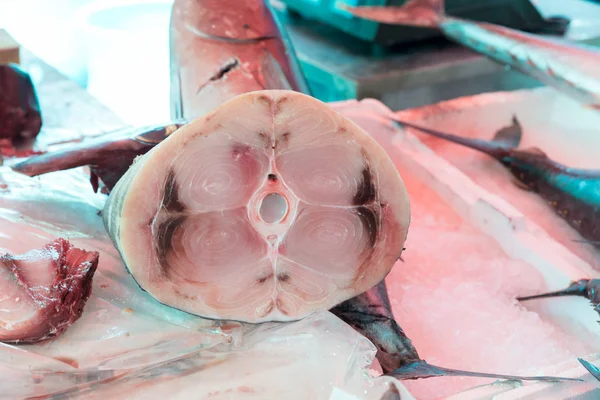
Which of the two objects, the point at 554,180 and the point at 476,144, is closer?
the point at 554,180

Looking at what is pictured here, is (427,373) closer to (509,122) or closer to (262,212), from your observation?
(262,212)

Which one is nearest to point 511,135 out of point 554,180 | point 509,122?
point 509,122

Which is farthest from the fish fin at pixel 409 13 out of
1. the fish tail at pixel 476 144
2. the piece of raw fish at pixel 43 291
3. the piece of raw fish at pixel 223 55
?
the piece of raw fish at pixel 43 291

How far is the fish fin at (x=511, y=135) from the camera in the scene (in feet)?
7.95

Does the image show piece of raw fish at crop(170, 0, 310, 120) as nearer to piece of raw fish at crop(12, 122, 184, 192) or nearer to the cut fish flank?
piece of raw fish at crop(12, 122, 184, 192)

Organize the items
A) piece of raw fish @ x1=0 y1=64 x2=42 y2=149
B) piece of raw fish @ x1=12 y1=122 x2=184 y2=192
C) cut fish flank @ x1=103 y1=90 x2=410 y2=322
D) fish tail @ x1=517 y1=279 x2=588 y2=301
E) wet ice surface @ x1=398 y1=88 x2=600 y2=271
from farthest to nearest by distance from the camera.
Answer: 1. wet ice surface @ x1=398 y1=88 x2=600 y2=271
2. piece of raw fish @ x1=0 y1=64 x2=42 y2=149
3. fish tail @ x1=517 y1=279 x2=588 y2=301
4. piece of raw fish @ x1=12 y1=122 x2=184 y2=192
5. cut fish flank @ x1=103 y1=90 x2=410 y2=322

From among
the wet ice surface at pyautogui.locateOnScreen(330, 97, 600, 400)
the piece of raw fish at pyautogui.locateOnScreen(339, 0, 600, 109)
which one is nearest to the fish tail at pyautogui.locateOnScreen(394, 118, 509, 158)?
the piece of raw fish at pyautogui.locateOnScreen(339, 0, 600, 109)

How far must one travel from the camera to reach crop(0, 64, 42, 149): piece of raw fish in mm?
1923

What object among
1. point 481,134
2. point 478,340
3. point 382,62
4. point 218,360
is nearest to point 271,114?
point 218,360

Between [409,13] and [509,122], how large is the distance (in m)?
0.73

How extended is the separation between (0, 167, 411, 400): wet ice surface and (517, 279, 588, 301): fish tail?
70 centimetres

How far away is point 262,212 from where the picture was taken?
3.14 ft

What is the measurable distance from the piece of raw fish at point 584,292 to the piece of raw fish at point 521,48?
3.33 feet

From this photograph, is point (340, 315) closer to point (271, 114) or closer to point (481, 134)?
point (271, 114)
